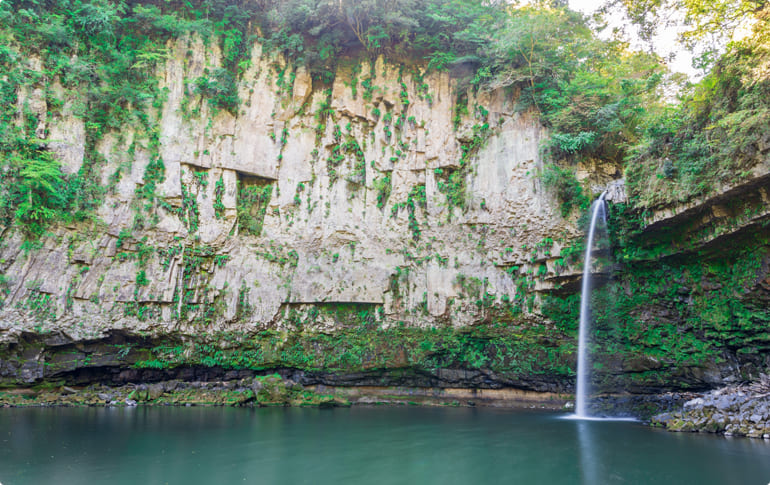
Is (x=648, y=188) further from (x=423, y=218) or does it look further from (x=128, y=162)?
(x=128, y=162)

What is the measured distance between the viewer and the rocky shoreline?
969 cm

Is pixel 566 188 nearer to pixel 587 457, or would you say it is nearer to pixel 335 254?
pixel 335 254

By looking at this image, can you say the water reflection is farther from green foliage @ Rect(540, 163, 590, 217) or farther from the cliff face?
green foliage @ Rect(540, 163, 590, 217)

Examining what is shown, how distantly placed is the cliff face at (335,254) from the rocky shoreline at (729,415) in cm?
236

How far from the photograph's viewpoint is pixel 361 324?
17.7 meters

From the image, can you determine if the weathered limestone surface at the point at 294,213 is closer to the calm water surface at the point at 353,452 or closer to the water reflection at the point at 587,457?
the calm water surface at the point at 353,452

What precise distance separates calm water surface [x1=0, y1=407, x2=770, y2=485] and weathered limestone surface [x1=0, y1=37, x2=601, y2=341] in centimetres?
520

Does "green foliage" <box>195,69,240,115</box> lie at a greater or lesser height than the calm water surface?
greater

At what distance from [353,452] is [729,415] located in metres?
8.59

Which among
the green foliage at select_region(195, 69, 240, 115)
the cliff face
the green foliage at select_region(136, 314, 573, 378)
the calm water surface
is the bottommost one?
the calm water surface

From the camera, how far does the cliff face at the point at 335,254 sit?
14.8 meters

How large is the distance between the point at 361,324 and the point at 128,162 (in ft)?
35.6

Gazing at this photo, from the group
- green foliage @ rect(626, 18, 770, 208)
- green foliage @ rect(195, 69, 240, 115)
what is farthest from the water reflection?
green foliage @ rect(195, 69, 240, 115)

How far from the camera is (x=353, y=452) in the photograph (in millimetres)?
8305
